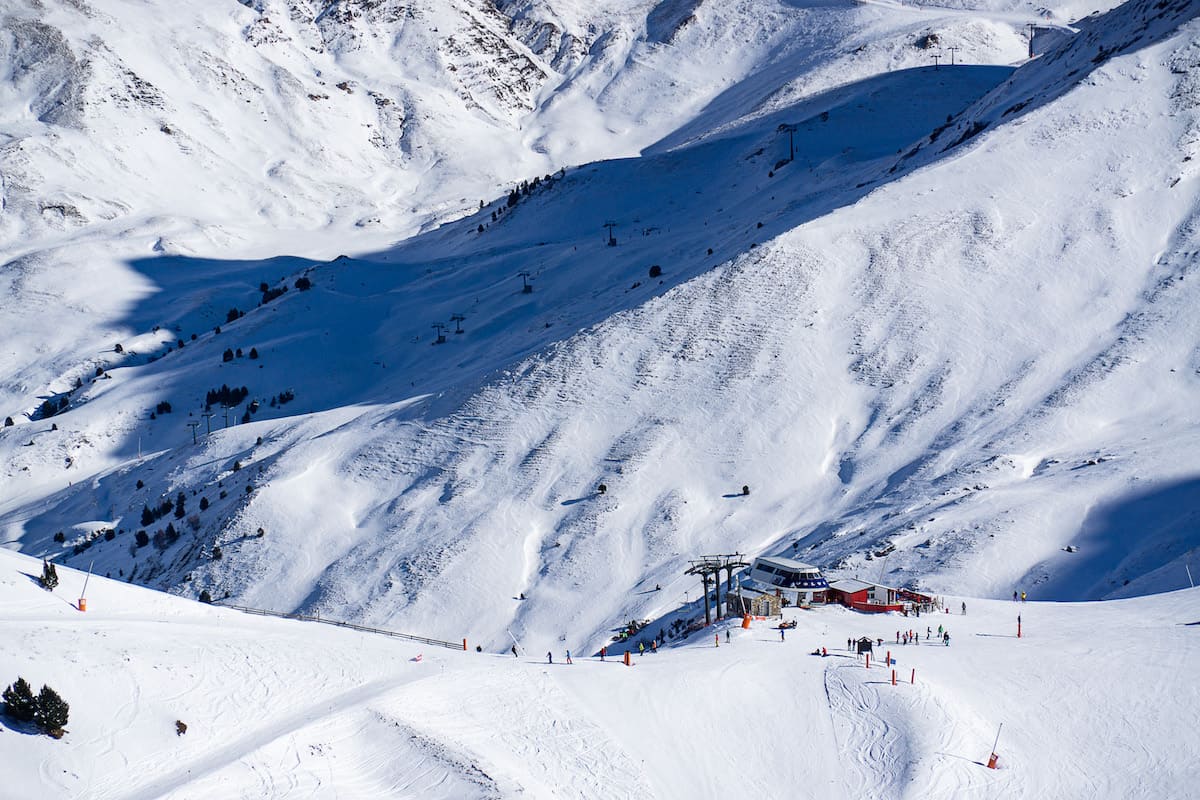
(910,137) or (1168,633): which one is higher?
(910,137)

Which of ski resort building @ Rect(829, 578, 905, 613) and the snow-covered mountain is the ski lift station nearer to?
ski resort building @ Rect(829, 578, 905, 613)

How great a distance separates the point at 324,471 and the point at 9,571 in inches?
1749

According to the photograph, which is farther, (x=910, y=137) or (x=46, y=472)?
(x=910, y=137)

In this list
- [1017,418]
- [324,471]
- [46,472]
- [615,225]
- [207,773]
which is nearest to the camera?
[207,773]

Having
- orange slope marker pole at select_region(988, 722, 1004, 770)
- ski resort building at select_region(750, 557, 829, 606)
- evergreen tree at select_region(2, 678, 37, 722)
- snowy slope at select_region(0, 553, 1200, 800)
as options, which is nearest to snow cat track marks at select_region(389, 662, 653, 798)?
snowy slope at select_region(0, 553, 1200, 800)

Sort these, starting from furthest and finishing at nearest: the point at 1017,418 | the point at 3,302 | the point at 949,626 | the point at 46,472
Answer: the point at 3,302 → the point at 46,472 → the point at 1017,418 → the point at 949,626

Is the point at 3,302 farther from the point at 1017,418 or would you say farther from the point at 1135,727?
the point at 1135,727

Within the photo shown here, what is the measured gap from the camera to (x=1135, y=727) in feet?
A: 143

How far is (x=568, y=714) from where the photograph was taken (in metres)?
45.3

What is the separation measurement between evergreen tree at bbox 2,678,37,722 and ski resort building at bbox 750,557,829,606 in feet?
104

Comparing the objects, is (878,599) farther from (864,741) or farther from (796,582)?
(864,741)

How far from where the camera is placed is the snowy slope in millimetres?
39594

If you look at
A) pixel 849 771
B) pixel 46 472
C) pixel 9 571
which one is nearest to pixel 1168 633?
pixel 849 771

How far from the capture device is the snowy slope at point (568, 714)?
130 ft
